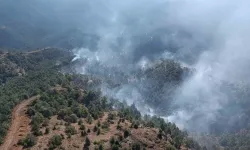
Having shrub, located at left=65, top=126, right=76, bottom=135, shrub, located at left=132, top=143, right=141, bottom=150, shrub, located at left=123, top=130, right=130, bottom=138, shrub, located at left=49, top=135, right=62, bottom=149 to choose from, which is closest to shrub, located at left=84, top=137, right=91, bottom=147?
shrub, located at left=49, top=135, right=62, bottom=149

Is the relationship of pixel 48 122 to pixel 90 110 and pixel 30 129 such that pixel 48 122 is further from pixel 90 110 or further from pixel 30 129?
pixel 90 110

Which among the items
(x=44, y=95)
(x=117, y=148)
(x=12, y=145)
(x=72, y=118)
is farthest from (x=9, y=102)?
(x=117, y=148)

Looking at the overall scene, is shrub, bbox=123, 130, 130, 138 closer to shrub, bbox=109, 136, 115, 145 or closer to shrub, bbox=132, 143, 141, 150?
shrub, bbox=132, 143, 141, 150

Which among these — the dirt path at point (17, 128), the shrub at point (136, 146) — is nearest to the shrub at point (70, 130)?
the dirt path at point (17, 128)

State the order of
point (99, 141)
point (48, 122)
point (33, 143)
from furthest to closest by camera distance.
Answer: point (48, 122) → point (99, 141) → point (33, 143)

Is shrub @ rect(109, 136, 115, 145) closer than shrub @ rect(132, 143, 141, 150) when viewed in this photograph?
Yes

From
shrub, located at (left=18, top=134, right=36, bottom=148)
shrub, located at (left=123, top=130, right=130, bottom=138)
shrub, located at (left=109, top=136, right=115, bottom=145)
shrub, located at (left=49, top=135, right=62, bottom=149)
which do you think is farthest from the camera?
shrub, located at (left=123, top=130, right=130, bottom=138)

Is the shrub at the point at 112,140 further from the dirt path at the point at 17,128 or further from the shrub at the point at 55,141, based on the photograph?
the dirt path at the point at 17,128

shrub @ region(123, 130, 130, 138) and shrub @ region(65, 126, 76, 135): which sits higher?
shrub @ region(123, 130, 130, 138)

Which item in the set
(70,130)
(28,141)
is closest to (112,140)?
(70,130)
